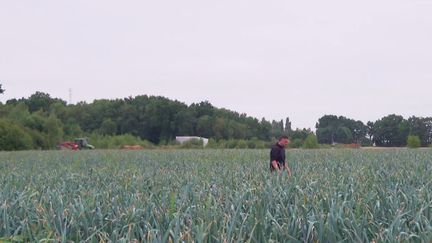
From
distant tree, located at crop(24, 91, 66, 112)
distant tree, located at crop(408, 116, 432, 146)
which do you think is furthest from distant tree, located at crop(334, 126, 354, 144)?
distant tree, located at crop(24, 91, 66, 112)

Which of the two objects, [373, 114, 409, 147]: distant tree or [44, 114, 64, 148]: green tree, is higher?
[373, 114, 409, 147]: distant tree

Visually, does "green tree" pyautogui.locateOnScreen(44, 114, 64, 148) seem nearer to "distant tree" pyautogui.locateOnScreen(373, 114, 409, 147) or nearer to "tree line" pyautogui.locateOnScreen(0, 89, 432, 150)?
"tree line" pyautogui.locateOnScreen(0, 89, 432, 150)

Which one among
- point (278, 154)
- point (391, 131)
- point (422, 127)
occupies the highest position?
point (422, 127)

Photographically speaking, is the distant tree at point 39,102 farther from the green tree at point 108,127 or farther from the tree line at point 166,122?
the green tree at point 108,127

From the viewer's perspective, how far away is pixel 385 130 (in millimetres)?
103500

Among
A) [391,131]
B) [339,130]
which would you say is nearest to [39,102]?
[339,130]

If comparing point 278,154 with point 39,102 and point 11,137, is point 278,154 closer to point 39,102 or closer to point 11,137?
point 11,137

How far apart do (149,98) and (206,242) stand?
95.5 m

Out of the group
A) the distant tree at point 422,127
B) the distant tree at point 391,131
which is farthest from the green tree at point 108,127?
the distant tree at point 422,127

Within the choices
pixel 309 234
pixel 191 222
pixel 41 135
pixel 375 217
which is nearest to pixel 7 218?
pixel 191 222

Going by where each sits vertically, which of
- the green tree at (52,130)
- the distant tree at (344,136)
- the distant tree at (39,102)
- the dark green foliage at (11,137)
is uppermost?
the distant tree at (39,102)

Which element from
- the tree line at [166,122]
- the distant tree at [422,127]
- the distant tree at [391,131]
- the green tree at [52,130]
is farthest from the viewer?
the distant tree at [391,131]

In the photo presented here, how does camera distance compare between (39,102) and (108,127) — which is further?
(39,102)

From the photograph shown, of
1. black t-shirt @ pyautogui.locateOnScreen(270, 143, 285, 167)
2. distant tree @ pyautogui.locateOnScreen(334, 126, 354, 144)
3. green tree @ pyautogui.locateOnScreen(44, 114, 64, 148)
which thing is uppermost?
distant tree @ pyautogui.locateOnScreen(334, 126, 354, 144)
